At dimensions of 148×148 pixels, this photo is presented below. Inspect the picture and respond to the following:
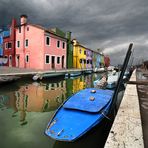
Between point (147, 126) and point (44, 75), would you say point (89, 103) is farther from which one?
point (44, 75)

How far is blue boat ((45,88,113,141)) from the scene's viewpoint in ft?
14.6

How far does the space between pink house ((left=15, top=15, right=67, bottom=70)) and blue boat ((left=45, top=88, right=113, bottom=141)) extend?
23794mm

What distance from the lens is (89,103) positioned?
5805 millimetres

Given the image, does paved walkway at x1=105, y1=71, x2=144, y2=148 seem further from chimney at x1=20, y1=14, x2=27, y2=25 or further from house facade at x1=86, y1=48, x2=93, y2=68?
house facade at x1=86, y1=48, x2=93, y2=68

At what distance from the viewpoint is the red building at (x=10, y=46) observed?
105ft

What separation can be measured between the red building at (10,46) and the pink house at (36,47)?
872 mm

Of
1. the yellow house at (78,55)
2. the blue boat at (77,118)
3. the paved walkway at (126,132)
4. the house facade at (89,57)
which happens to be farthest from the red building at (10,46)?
the paved walkway at (126,132)

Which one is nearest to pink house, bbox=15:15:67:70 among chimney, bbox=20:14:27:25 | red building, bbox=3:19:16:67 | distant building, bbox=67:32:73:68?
chimney, bbox=20:14:27:25

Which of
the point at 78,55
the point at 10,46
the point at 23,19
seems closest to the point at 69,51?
the point at 78,55

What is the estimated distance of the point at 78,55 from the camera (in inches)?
1705

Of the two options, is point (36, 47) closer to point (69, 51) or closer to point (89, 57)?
point (69, 51)

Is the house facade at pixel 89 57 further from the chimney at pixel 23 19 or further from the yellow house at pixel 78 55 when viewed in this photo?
the chimney at pixel 23 19

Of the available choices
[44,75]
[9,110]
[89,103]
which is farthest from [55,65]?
[89,103]

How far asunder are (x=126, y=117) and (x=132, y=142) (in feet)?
4.52
